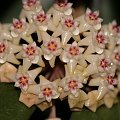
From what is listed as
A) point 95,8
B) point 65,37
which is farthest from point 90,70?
point 95,8

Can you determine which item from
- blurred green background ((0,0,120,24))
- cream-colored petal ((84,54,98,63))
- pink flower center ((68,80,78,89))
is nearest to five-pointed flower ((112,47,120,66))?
cream-colored petal ((84,54,98,63))

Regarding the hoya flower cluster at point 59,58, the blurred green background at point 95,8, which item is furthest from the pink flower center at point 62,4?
the blurred green background at point 95,8

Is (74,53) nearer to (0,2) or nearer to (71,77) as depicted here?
(71,77)

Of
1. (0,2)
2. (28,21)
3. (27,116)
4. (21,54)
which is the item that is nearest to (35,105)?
(27,116)

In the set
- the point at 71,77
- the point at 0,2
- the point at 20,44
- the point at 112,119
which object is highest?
the point at 0,2

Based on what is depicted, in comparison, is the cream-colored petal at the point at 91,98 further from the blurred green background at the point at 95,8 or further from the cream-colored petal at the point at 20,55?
the blurred green background at the point at 95,8

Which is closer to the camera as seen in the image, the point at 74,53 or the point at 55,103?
the point at 74,53

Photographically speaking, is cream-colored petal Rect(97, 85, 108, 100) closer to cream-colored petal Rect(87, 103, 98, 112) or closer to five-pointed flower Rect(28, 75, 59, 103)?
cream-colored petal Rect(87, 103, 98, 112)

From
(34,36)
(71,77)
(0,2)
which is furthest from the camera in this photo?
(0,2)
